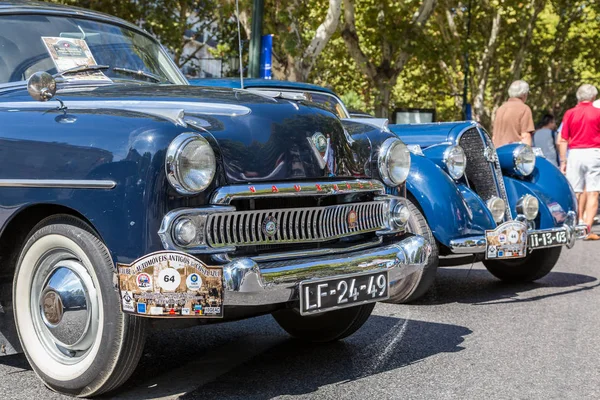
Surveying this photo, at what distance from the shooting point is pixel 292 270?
4.02 m

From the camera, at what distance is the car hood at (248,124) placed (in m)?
4.10

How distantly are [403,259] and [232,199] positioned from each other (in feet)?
3.55

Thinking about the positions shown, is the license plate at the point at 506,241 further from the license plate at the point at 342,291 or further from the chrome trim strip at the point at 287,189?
the license plate at the point at 342,291

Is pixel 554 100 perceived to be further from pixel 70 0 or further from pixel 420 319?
pixel 420 319

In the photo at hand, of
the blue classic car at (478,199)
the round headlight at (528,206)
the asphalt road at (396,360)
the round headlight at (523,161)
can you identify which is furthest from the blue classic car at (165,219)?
the round headlight at (523,161)

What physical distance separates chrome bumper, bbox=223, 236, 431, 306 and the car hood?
401mm

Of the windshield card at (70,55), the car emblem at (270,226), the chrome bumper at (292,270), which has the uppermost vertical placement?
the windshield card at (70,55)

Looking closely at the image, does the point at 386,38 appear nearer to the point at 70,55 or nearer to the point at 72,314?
the point at 70,55

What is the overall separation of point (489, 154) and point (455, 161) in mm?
480

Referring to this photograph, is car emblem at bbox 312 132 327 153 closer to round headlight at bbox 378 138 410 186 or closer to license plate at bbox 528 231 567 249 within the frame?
round headlight at bbox 378 138 410 186

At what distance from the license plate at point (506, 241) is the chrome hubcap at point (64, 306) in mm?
3519

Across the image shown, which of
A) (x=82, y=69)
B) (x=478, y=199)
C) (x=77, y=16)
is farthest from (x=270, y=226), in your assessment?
(x=478, y=199)

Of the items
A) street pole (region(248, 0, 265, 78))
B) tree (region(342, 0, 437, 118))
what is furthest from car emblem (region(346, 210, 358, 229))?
tree (region(342, 0, 437, 118))

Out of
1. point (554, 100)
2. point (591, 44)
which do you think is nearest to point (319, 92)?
point (591, 44)
